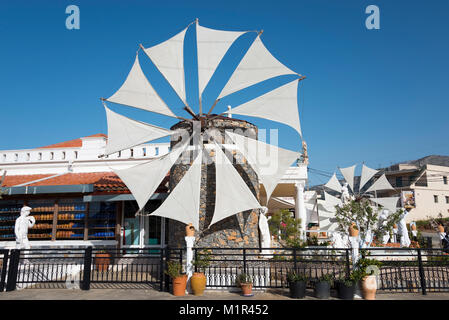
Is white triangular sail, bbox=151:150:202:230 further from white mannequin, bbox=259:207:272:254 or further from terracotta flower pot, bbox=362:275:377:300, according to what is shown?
terracotta flower pot, bbox=362:275:377:300

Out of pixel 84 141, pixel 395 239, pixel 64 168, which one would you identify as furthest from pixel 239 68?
pixel 395 239

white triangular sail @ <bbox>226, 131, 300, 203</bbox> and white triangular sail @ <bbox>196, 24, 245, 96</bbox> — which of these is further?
white triangular sail @ <bbox>196, 24, 245, 96</bbox>

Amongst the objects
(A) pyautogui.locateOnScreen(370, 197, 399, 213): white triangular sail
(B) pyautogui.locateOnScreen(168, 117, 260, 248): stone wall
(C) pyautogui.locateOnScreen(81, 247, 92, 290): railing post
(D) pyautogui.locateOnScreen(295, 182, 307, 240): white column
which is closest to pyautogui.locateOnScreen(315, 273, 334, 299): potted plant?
(B) pyautogui.locateOnScreen(168, 117, 260, 248): stone wall

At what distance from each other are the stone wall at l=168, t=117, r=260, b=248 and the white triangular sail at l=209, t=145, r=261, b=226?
42.2 inches

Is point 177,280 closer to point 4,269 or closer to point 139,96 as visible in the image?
point 4,269

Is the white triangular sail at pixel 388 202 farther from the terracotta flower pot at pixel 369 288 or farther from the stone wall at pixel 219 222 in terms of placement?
the terracotta flower pot at pixel 369 288

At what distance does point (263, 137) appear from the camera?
12695mm

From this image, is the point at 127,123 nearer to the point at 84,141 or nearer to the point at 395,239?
the point at 84,141

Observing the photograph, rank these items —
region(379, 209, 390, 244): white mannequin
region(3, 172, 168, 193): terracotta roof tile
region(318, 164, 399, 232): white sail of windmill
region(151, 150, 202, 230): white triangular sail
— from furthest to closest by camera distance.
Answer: region(318, 164, 399, 232): white sail of windmill
region(379, 209, 390, 244): white mannequin
region(3, 172, 168, 193): terracotta roof tile
region(151, 150, 202, 230): white triangular sail

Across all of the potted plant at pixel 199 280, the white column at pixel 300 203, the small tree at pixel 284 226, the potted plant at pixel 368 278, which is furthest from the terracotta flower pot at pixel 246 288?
the small tree at pixel 284 226

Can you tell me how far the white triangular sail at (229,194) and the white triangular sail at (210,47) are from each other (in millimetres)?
3440

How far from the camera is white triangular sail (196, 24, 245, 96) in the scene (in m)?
12.0

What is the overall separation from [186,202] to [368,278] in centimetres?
592

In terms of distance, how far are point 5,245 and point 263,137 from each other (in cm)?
1333
